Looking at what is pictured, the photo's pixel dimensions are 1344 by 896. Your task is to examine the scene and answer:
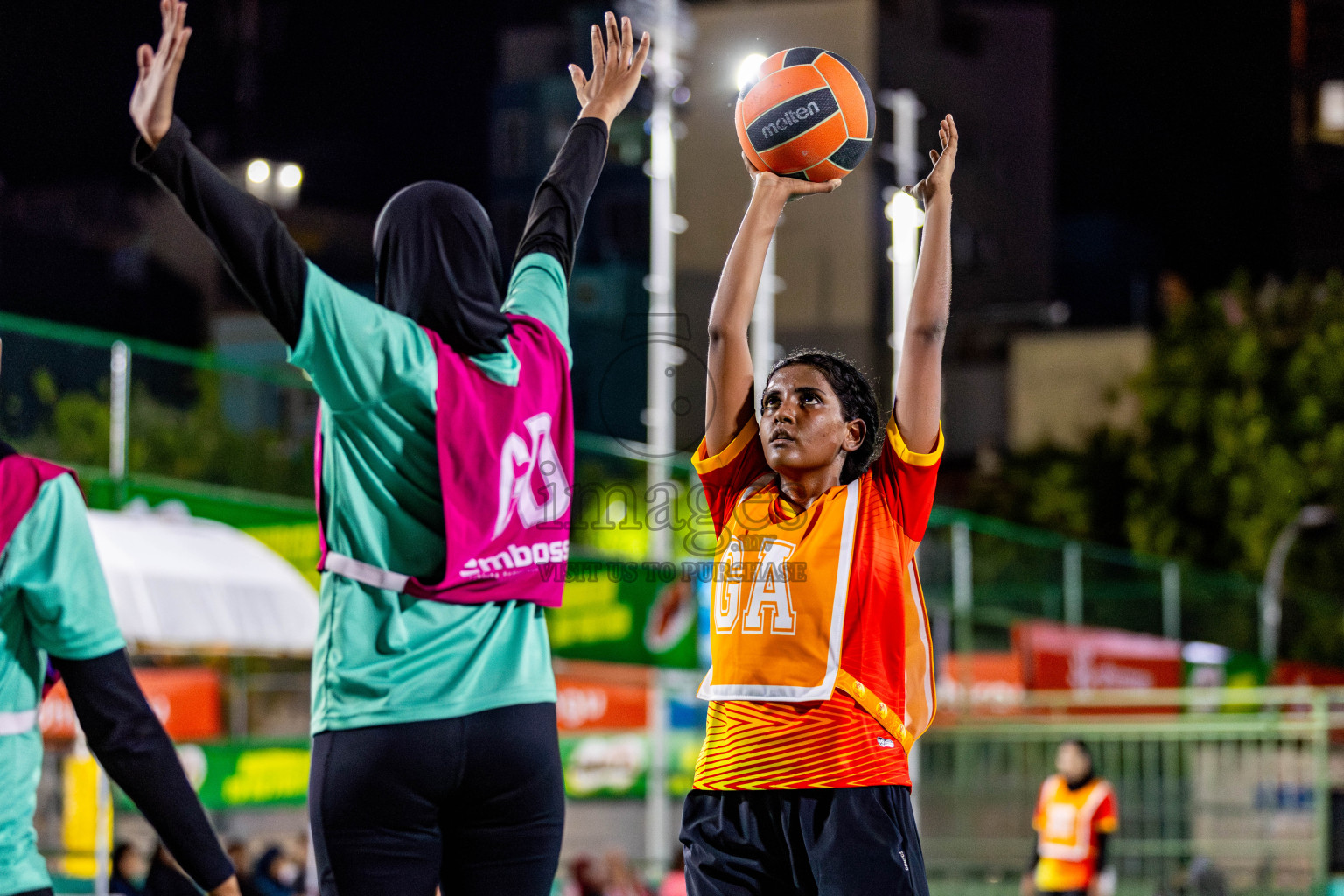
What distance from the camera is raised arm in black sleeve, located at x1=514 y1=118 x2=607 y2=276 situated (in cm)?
400

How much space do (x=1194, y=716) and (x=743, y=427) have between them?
37.8ft

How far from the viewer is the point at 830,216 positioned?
139ft

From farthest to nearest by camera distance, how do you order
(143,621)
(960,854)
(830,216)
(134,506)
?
(830,216) → (960,854) → (134,506) → (143,621)

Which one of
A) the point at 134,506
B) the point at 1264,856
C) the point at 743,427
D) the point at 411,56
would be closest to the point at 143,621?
the point at 134,506

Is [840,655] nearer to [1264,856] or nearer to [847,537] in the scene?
[847,537]

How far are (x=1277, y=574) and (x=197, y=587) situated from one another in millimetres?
26588

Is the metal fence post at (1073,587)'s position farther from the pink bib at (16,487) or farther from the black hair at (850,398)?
the pink bib at (16,487)

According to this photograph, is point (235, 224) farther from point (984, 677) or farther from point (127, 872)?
point (984, 677)

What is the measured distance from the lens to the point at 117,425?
10.8m

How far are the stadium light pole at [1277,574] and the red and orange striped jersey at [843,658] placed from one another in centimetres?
2310

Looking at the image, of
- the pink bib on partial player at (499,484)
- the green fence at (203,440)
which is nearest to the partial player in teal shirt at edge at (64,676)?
the pink bib on partial player at (499,484)

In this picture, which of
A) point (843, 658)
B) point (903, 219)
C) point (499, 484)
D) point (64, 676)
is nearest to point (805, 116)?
point (843, 658)

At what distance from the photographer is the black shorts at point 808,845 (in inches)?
144

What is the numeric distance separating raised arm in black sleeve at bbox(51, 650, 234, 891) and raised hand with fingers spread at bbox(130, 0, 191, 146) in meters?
1.08
